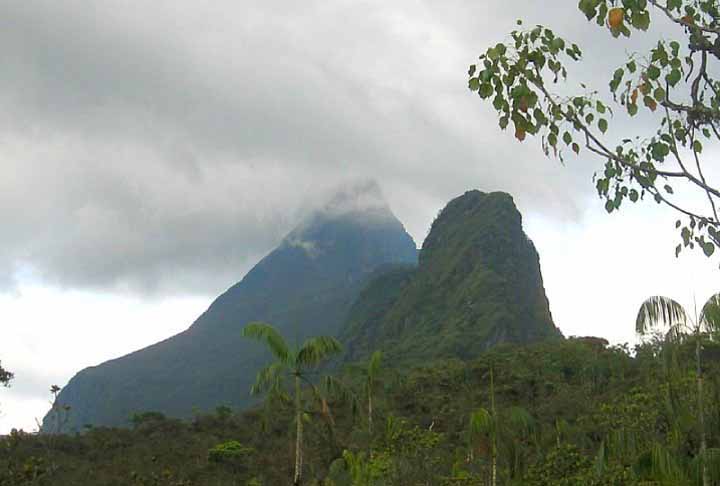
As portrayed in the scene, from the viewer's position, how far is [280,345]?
12328 millimetres

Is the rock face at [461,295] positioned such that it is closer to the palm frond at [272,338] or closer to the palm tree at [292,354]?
the palm tree at [292,354]

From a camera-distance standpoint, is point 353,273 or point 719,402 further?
point 353,273

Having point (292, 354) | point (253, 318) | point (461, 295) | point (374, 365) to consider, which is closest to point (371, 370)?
point (374, 365)

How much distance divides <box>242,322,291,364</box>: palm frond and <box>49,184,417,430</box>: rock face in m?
75.6

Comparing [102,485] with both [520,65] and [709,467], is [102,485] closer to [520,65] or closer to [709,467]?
[709,467]

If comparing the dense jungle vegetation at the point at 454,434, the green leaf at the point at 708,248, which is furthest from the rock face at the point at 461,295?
the green leaf at the point at 708,248

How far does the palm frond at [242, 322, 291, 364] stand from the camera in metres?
12.3

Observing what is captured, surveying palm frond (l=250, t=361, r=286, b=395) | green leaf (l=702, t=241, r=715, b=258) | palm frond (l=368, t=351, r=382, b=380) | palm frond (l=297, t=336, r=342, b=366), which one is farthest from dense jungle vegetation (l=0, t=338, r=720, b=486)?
green leaf (l=702, t=241, r=715, b=258)

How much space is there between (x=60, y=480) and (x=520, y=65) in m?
26.2

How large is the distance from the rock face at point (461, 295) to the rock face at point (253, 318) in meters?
11.4

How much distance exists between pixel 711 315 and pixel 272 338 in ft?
21.2

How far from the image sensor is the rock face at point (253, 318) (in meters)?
95.9

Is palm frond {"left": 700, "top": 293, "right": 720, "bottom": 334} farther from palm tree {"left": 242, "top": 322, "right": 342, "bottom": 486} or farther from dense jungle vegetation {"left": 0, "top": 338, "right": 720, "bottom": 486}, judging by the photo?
palm tree {"left": 242, "top": 322, "right": 342, "bottom": 486}

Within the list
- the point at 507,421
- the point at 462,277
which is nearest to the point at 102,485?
the point at 507,421
